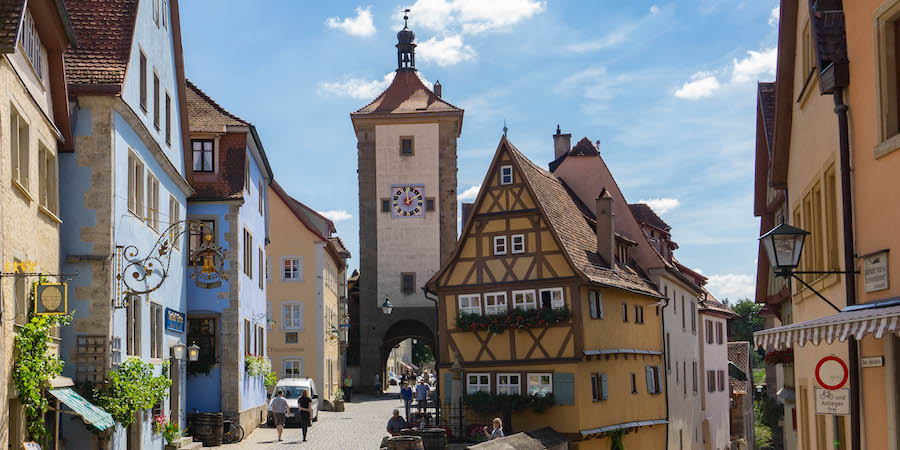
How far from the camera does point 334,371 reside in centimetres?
5584

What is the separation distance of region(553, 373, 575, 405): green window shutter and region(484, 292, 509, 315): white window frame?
2633 millimetres

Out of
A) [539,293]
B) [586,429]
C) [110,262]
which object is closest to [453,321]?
[539,293]

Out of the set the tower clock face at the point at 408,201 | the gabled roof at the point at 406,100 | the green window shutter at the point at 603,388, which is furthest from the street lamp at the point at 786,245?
the gabled roof at the point at 406,100

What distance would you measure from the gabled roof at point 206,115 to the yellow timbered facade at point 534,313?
767 centimetres

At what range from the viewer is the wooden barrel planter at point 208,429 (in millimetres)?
27344

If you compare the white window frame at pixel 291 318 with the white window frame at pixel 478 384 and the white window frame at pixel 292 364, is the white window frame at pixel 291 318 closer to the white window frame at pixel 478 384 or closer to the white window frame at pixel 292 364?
the white window frame at pixel 292 364

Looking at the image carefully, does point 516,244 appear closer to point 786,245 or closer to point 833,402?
point 786,245

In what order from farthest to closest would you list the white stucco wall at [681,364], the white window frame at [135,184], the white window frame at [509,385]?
the white stucco wall at [681,364] < the white window frame at [509,385] < the white window frame at [135,184]

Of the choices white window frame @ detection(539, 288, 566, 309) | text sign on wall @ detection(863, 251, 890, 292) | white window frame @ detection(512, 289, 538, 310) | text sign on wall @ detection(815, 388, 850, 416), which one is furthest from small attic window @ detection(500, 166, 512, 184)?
text sign on wall @ detection(815, 388, 850, 416)

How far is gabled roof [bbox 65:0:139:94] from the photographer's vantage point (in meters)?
19.0

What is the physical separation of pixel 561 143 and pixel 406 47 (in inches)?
949

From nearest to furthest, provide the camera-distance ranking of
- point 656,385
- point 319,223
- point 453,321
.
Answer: point 453,321, point 656,385, point 319,223

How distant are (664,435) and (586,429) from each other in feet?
27.5

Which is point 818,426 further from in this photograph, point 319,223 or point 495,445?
point 319,223
